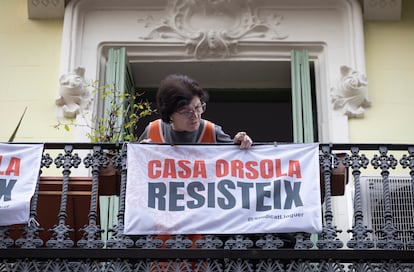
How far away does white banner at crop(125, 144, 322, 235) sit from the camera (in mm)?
7887

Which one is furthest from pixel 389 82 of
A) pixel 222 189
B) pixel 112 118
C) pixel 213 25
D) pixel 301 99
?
pixel 222 189

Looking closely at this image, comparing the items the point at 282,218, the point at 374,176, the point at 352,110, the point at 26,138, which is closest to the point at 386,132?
the point at 352,110

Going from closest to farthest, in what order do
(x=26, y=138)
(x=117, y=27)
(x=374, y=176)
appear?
1. (x=374, y=176)
2. (x=26, y=138)
3. (x=117, y=27)

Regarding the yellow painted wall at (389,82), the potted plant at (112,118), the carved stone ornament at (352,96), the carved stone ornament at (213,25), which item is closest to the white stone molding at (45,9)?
the carved stone ornament at (213,25)

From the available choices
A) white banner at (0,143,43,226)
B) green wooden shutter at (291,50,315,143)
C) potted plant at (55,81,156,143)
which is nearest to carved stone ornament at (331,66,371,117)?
green wooden shutter at (291,50,315,143)

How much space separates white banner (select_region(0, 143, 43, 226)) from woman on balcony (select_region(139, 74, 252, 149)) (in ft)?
2.88

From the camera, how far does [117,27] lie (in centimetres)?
1100

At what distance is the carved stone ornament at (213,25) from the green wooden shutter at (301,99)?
0.32m

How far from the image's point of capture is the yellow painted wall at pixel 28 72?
10.4 metres

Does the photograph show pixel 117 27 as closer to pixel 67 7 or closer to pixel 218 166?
pixel 67 7

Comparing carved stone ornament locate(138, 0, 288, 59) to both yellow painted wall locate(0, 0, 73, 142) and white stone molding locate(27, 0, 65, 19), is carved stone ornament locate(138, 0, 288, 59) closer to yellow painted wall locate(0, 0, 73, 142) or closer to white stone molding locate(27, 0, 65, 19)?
white stone molding locate(27, 0, 65, 19)

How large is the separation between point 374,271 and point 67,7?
4836 millimetres

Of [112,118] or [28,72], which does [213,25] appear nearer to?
[28,72]

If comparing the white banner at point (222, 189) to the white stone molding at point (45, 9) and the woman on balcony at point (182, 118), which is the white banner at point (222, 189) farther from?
the white stone molding at point (45, 9)
